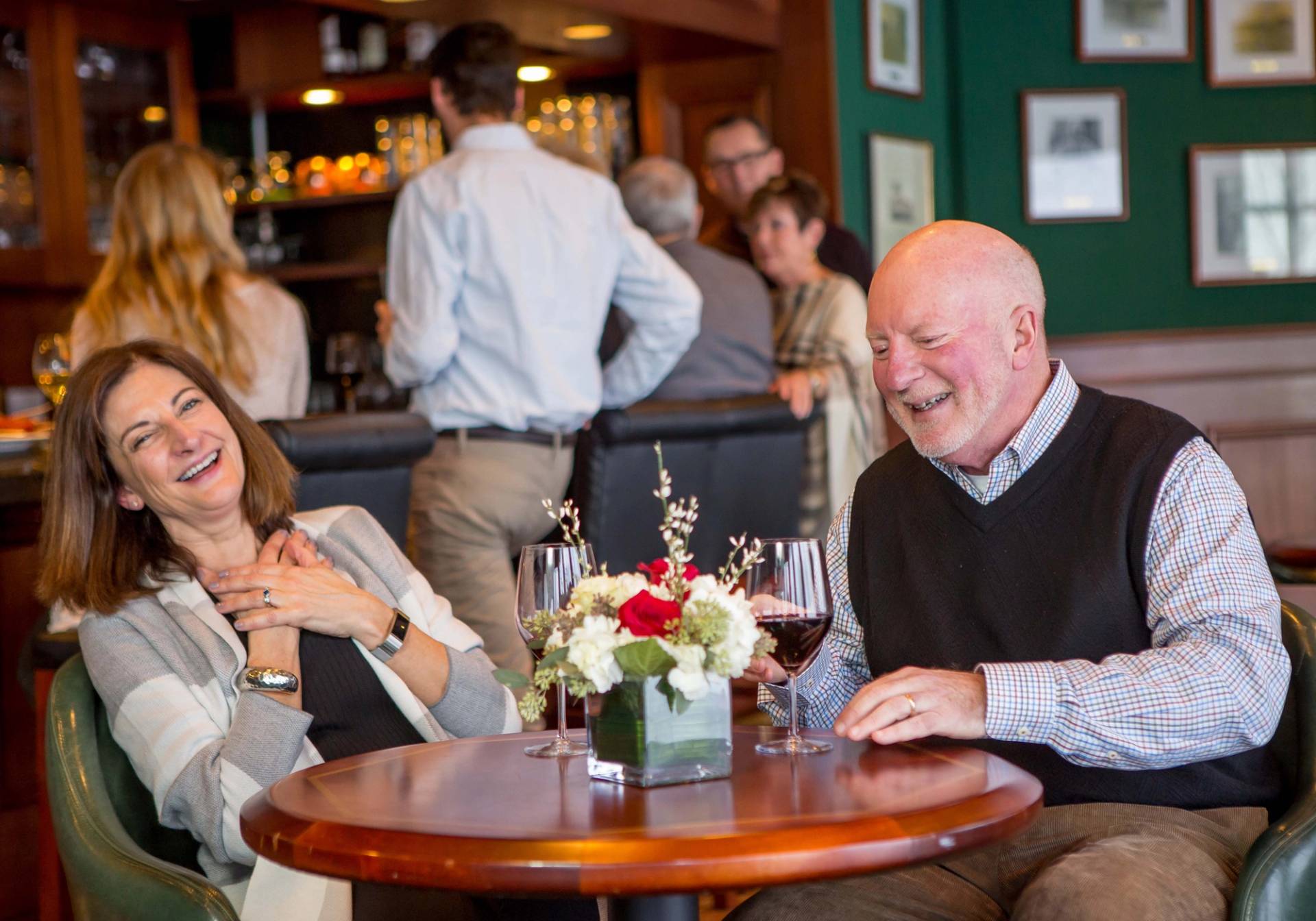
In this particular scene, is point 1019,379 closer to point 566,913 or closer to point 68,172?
point 566,913

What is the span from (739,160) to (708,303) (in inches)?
43.4

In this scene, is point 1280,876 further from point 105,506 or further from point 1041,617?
point 105,506

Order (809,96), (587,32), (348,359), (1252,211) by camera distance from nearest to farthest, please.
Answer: (348,359) → (587,32) → (809,96) → (1252,211)

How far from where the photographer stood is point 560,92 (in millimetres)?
6848

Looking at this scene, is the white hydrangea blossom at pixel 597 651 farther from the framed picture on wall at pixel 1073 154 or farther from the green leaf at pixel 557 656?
the framed picture on wall at pixel 1073 154

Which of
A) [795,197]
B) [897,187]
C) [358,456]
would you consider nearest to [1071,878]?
[358,456]

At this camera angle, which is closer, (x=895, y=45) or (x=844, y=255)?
(x=844, y=255)

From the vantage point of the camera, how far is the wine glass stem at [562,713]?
1.64m

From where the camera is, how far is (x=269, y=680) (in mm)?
1991

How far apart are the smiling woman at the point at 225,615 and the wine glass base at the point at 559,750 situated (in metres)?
0.39

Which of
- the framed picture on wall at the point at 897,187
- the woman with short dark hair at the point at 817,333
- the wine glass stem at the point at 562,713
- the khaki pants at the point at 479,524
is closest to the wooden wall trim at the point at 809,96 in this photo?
the framed picture on wall at the point at 897,187

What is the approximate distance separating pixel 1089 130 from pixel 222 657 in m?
5.72

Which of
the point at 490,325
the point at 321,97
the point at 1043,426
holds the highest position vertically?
the point at 321,97

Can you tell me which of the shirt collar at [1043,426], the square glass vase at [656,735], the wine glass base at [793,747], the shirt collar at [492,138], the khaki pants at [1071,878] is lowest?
the khaki pants at [1071,878]
